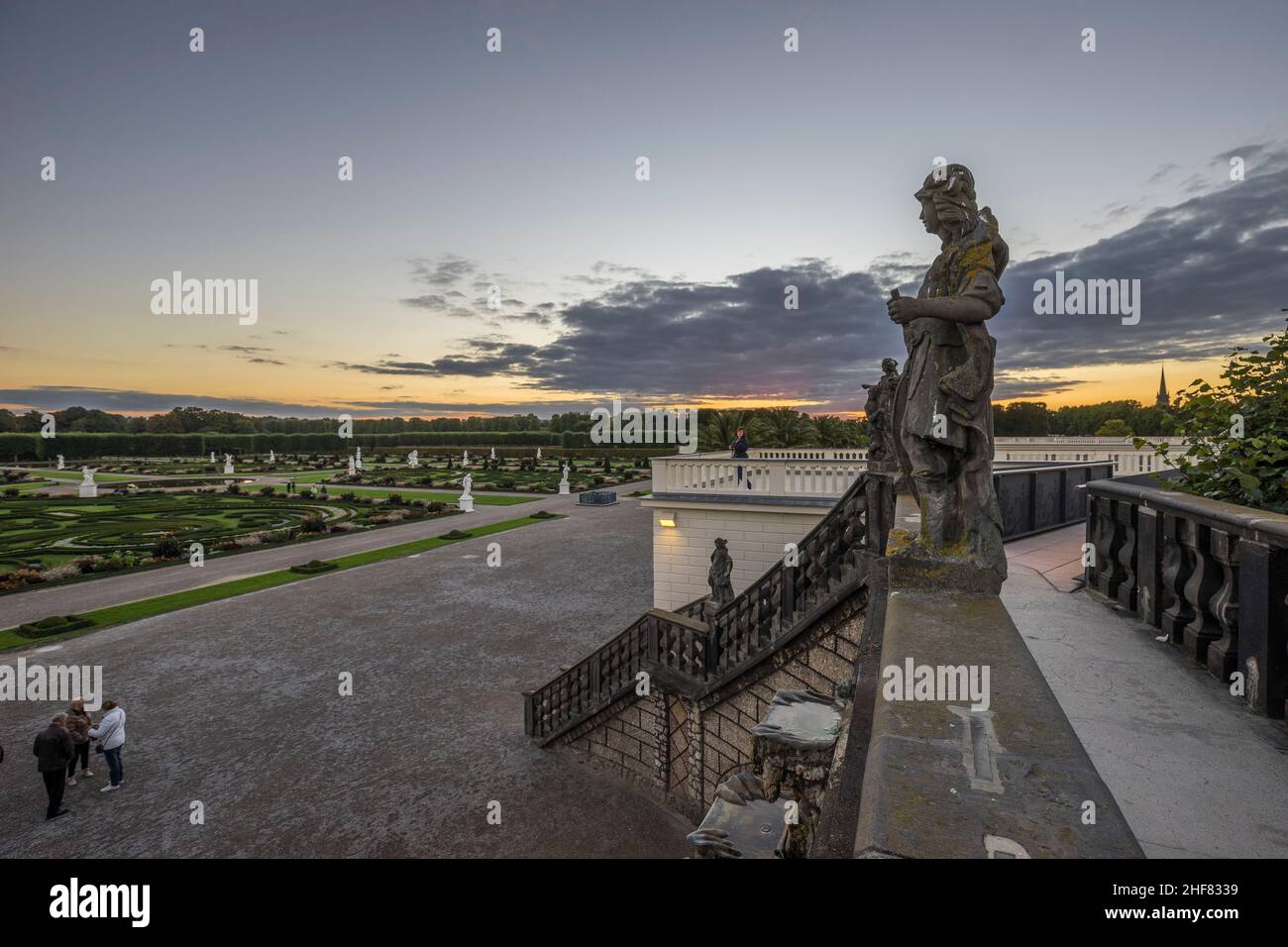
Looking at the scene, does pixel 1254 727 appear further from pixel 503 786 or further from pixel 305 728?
pixel 305 728

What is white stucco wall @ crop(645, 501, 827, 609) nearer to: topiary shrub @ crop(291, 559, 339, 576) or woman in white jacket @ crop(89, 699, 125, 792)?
woman in white jacket @ crop(89, 699, 125, 792)

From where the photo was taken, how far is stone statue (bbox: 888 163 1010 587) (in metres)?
3.51

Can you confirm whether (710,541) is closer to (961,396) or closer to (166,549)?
(961,396)

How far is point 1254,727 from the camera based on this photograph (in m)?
2.71

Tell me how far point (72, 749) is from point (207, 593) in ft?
38.8

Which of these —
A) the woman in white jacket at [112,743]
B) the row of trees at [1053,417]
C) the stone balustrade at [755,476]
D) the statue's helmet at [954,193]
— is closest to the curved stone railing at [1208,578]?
the statue's helmet at [954,193]

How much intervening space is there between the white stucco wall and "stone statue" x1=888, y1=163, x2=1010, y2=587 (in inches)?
368

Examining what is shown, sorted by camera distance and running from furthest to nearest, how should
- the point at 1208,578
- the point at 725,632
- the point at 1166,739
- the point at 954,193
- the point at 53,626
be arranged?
the point at 53,626
the point at 725,632
the point at 954,193
the point at 1208,578
the point at 1166,739

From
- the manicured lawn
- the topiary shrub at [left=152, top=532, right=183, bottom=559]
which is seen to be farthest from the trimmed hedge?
the topiary shrub at [left=152, top=532, right=183, bottom=559]

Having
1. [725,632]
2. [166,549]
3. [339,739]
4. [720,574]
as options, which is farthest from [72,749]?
[166,549]

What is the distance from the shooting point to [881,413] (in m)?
9.35
